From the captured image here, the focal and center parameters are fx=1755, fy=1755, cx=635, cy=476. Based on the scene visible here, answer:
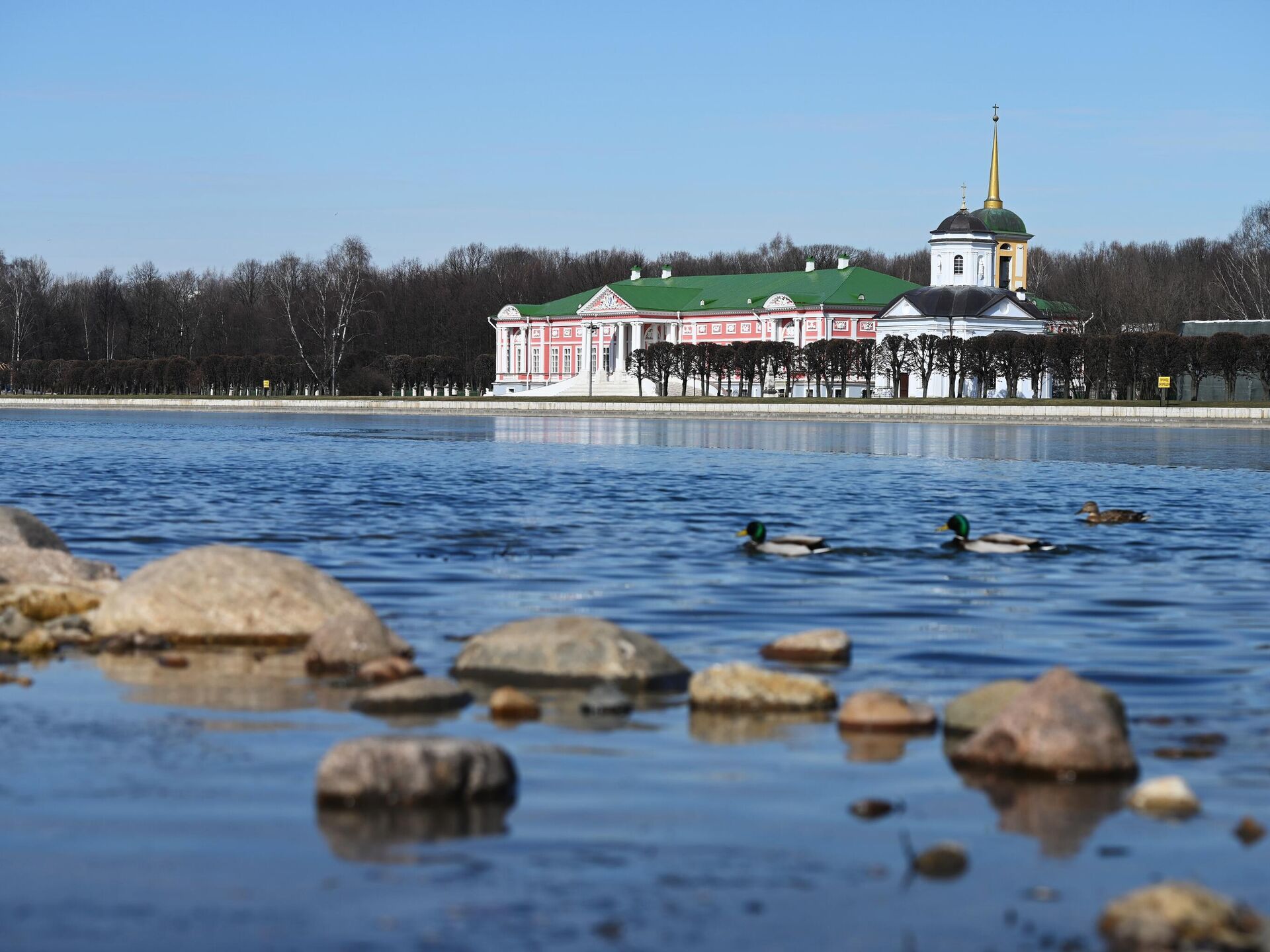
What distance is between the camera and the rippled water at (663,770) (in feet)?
17.6

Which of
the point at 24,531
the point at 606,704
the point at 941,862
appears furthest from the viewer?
the point at 24,531

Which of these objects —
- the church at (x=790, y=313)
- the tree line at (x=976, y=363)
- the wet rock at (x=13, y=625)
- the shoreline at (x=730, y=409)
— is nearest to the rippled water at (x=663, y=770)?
the wet rock at (x=13, y=625)

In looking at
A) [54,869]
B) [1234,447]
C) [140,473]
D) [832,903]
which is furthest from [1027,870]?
[1234,447]

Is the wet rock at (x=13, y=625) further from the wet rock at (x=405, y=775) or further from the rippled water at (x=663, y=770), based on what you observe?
the wet rock at (x=405, y=775)

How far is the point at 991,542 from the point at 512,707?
977cm

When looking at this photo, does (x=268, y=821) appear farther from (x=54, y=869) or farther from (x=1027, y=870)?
(x=1027, y=870)

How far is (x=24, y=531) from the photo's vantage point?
43.1 feet

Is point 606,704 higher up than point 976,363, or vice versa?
point 976,363

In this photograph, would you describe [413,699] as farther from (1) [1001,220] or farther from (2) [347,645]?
(1) [1001,220]

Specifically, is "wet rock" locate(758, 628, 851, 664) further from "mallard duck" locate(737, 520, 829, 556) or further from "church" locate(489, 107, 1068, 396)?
"church" locate(489, 107, 1068, 396)

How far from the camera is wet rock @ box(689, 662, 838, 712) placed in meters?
8.66

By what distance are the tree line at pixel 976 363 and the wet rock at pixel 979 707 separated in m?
69.7

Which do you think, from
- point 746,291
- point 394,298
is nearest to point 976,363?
point 746,291

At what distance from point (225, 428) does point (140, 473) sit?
33.1m
